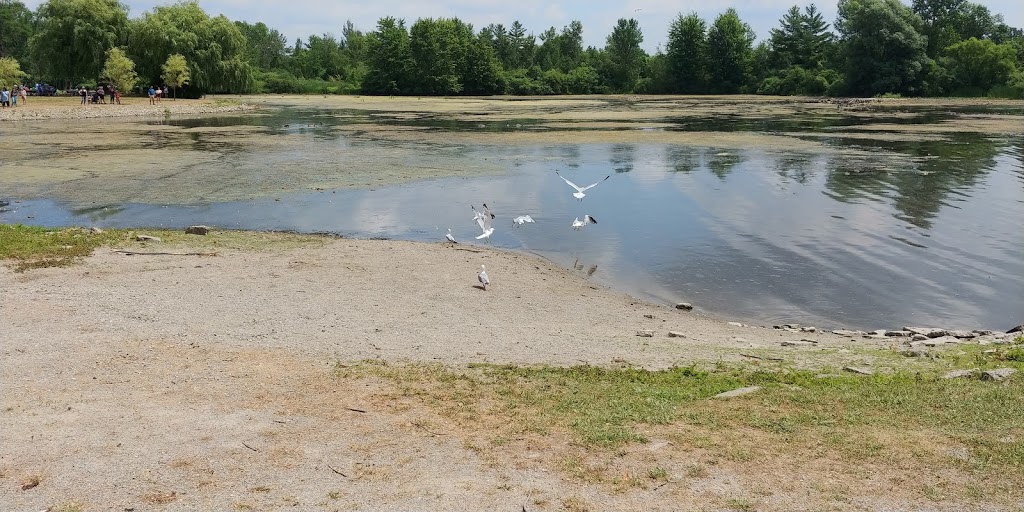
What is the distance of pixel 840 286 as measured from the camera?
611 inches

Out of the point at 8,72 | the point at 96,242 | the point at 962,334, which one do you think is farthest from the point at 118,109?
the point at 962,334

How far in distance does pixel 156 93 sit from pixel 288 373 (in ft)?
264

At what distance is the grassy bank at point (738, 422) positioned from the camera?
6352mm

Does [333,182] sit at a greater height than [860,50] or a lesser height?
lesser

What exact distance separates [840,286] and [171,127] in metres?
47.0

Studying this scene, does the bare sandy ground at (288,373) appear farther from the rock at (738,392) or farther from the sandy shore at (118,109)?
the sandy shore at (118,109)

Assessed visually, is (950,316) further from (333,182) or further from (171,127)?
(171,127)

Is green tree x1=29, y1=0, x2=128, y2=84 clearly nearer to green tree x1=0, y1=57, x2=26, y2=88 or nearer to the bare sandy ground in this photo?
green tree x1=0, y1=57, x2=26, y2=88

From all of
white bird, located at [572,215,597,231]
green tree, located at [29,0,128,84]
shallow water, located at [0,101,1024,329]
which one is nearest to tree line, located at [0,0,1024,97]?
green tree, located at [29,0,128,84]

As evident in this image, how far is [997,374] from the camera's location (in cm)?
873

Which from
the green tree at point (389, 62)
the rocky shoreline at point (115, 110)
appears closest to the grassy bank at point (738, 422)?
the rocky shoreline at point (115, 110)

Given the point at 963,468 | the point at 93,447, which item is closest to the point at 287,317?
the point at 93,447

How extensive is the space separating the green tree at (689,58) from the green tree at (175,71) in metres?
80.5

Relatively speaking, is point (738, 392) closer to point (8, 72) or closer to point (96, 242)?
point (96, 242)
